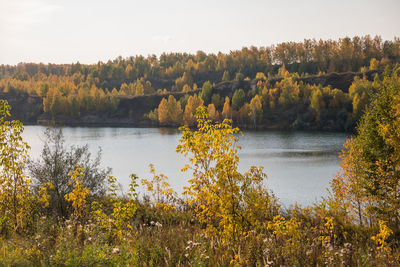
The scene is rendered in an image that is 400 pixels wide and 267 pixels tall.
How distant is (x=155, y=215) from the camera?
12.0 metres

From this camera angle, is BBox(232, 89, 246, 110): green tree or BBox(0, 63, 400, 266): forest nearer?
BBox(0, 63, 400, 266): forest

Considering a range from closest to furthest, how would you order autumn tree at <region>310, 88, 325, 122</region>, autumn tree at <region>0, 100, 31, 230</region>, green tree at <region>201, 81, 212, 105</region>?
autumn tree at <region>0, 100, 31, 230</region>, autumn tree at <region>310, 88, 325, 122</region>, green tree at <region>201, 81, 212, 105</region>

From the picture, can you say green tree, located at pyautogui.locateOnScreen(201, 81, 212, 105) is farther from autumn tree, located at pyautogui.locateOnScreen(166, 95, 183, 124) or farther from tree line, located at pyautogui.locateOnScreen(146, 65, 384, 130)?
autumn tree, located at pyautogui.locateOnScreen(166, 95, 183, 124)

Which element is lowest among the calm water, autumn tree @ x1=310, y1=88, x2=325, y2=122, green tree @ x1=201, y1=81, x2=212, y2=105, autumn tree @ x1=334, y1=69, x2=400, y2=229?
the calm water

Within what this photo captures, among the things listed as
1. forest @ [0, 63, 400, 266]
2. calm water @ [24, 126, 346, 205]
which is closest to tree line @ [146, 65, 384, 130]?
calm water @ [24, 126, 346, 205]

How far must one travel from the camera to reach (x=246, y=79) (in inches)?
4936

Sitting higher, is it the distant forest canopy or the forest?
the distant forest canopy

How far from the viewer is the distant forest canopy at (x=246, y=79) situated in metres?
96.2

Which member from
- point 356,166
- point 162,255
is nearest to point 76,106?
point 356,166

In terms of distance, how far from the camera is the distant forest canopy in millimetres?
96250

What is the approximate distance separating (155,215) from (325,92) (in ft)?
314

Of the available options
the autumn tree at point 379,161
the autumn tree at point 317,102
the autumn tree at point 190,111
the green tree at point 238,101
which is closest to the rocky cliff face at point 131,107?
the green tree at point 238,101

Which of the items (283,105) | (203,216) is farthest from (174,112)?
(203,216)

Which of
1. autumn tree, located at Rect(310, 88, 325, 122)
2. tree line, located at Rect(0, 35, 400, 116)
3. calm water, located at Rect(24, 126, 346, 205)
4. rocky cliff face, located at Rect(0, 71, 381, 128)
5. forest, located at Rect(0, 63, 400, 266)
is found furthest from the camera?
tree line, located at Rect(0, 35, 400, 116)
